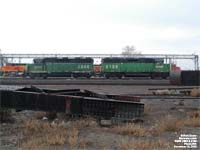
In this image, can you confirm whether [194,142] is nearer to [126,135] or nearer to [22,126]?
[126,135]

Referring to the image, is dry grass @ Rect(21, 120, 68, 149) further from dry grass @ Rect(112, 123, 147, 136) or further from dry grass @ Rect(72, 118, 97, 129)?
dry grass @ Rect(112, 123, 147, 136)

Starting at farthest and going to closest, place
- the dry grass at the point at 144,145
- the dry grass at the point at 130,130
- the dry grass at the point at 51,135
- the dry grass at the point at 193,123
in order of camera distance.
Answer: the dry grass at the point at 193,123 < the dry grass at the point at 130,130 < the dry grass at the point at 51,135 < the dry grass at the point at 144,145

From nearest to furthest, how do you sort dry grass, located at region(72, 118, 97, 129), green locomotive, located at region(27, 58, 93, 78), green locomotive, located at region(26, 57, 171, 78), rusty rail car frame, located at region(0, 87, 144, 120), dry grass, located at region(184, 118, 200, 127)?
rusty rail car frame, located at region(0, 87, 144, 120)
dry grass, located at region(72, 118, 97, 129)
dry grass, located at region(184, 118, 200, 127)
green locomotive, located at region(26, 57, 171, 78)
green locomotive, located at region(27, 58, 93, 78)

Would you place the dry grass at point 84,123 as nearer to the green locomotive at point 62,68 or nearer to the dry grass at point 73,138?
the dry grass at point 73,138

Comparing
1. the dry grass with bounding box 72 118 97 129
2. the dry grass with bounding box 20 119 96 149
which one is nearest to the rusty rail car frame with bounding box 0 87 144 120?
the dry grass with bounding box 72 118 97 129

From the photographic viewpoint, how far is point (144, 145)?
273 inches

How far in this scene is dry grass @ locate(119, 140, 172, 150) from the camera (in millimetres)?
6836

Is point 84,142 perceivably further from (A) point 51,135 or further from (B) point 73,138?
(A) point 51,135

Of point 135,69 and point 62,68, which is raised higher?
point 62,68

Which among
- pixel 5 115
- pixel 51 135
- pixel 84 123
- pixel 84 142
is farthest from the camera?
pixel 5 115

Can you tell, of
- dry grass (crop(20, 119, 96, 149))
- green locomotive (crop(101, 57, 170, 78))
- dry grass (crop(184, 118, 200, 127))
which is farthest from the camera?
green locomotive (crop(101, 57, 170, 78))

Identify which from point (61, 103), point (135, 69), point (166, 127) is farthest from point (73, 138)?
point (135, 69)

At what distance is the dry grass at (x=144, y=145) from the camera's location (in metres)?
6.84

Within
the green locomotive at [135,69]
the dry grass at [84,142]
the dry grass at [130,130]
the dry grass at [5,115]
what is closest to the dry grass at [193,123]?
the dry grass at [130,130]
